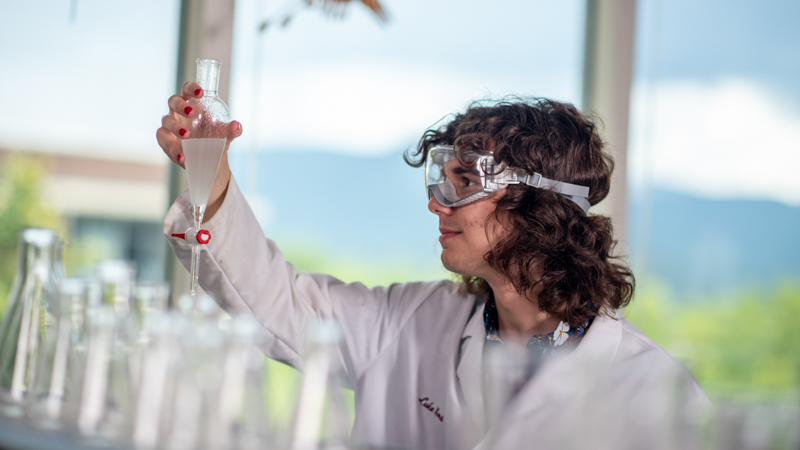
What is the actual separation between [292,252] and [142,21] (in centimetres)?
107

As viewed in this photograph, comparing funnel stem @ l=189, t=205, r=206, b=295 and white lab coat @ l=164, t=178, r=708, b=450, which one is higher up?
funnel stem @ l=189, t=205, r=206, b=295

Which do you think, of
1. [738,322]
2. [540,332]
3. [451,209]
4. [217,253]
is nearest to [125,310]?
[217,253]

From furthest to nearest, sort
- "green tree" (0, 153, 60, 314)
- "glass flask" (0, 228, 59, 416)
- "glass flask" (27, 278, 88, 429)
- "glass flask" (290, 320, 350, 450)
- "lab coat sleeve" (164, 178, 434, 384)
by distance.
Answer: "green tree" (0, 153, 60, 314) → "lab coat sleeve" (164, 178, 434, 384) → "glass flask" (0, 228, 59, 416) → "glass flask" (27, 278, 88, 429) → "glass flask" (290, 320, 350, 450)

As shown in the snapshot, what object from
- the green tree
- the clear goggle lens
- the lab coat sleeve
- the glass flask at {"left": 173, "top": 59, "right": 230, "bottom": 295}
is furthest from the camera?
the green tree

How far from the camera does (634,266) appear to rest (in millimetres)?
3029

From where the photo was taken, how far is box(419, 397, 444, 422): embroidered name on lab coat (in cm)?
166

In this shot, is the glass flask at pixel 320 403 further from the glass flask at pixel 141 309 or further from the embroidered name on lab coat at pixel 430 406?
the embroidered name on lab coat at pixel 430 406

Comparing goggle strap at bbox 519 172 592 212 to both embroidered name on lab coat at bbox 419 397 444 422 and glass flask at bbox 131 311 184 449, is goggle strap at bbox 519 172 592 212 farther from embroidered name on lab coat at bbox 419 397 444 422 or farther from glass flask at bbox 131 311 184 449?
glass flask at bbox 131 311 184 449

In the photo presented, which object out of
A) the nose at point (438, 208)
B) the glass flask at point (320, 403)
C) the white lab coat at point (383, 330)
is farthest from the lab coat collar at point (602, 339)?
the glass flask at point (320, 403)

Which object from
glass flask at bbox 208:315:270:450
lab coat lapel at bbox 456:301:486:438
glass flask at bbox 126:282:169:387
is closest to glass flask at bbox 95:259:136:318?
glass flask at bbox 126:282:169:387

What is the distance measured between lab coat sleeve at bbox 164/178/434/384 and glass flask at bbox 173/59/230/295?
14 centimetres

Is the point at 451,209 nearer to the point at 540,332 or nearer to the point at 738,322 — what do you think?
the point at 540,332

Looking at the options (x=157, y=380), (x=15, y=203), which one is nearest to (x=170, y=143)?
(x=157, y=380)

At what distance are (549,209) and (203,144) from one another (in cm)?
89
